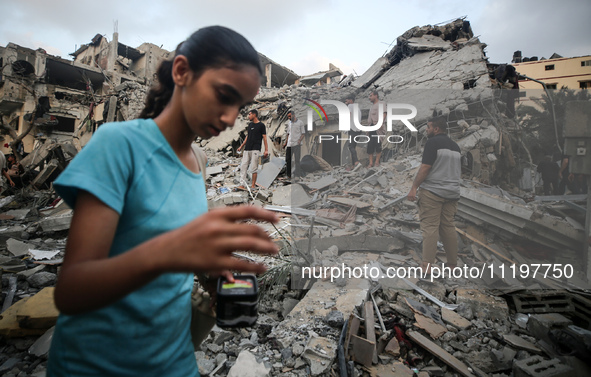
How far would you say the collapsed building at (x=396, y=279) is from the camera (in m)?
2.75

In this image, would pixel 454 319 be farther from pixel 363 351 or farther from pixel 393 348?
pixel 363 351

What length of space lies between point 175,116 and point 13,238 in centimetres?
700

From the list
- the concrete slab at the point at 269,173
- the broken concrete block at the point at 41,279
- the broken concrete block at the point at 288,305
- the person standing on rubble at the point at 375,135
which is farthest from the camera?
the concrete slab at the point at 269,173

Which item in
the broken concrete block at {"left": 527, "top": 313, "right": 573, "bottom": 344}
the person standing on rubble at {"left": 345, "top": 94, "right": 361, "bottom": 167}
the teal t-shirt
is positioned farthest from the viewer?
the person standing on rubble at {"left": 345, "top": 94, "right": 361, "bottom": 167}

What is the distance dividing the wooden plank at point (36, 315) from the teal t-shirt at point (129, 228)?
293cm

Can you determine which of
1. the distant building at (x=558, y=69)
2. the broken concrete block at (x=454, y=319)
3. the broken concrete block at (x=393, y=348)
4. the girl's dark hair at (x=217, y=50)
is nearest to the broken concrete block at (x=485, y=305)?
the broken concrete block at (x=454, y=319)

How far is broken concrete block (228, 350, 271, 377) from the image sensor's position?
2.45m

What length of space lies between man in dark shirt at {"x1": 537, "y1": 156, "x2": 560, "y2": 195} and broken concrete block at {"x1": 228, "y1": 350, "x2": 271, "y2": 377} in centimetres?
483

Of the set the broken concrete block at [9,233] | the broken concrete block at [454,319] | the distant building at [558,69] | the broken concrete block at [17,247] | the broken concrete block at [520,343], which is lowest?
the broken concrete block at [520,343]

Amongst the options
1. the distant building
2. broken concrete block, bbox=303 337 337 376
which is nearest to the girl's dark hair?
broken concrete block, bbox=303 337 337 376

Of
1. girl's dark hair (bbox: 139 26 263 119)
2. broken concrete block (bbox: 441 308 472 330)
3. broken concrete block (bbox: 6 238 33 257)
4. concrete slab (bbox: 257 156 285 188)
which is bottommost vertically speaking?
broken concrete block (bbox: 441 308 472 330)

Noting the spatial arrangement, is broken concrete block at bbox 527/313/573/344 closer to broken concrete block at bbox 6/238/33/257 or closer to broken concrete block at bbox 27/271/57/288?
broken concrete block at bbox 27/271/57/288

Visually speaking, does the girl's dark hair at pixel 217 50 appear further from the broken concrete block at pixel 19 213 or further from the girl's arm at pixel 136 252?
the broken concrete block at pixel 19 213

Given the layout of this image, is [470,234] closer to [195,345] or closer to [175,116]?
[195,345]
